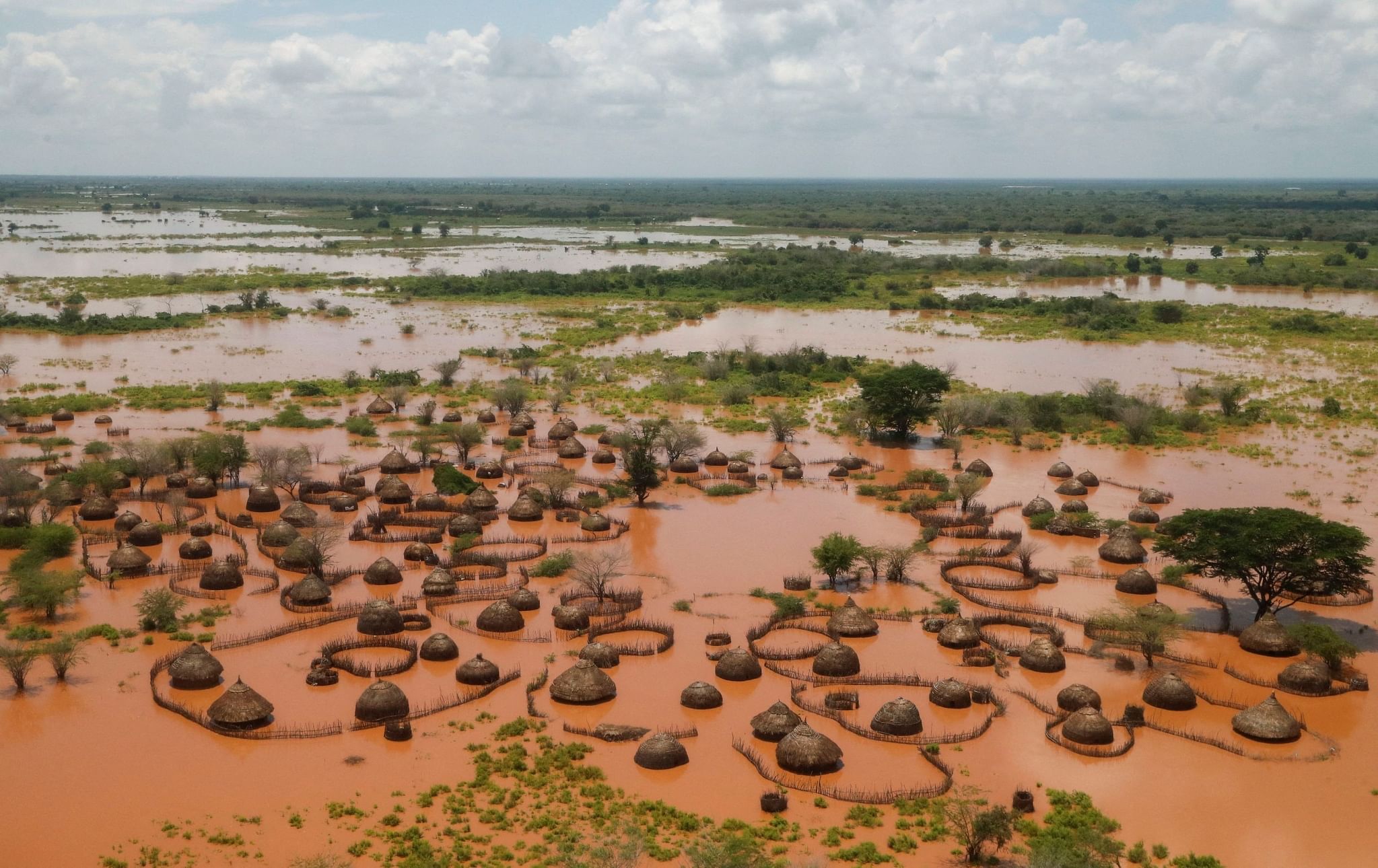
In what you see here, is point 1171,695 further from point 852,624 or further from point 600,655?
point 600,655

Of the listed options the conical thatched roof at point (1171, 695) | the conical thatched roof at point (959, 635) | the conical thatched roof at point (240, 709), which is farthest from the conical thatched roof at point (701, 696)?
the conical thatched roof at point (1171, 695)

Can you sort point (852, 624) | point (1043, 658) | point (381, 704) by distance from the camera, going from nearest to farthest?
point (381, 704), point (1043, 658), point (852, 624)

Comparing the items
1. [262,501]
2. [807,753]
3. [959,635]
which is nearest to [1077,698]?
[959,635]

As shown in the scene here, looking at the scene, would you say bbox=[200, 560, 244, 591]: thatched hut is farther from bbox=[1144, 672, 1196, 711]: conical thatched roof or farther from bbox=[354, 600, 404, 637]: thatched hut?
bbox=[1144, 672, 1196, 711]: conical thatched roof

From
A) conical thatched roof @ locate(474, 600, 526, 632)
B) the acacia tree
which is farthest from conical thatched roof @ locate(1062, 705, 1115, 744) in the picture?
conical thatched roof @ locate(474, 600, 526, 632)

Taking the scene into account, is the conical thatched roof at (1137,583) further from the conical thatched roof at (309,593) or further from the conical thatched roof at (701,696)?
the conical thatched roof at (309,593)

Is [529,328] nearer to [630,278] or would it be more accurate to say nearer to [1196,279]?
[630,278]
